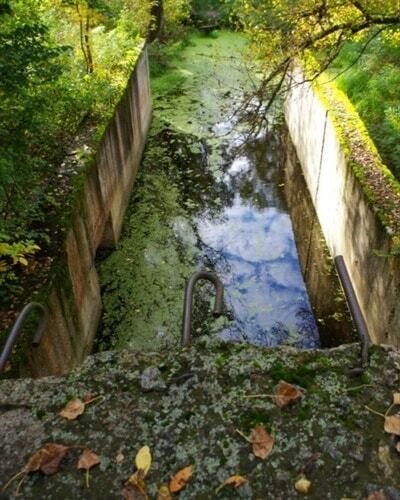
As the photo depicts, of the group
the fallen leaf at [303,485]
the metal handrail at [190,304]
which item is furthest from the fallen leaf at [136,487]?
the metal handrail at [190,304]

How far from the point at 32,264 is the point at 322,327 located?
509cm

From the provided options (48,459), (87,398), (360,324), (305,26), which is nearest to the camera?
(48,459)

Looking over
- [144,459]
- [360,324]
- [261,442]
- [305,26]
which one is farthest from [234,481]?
[305,26]

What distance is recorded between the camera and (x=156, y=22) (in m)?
19.4

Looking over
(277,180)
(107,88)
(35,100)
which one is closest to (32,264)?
(35,100)

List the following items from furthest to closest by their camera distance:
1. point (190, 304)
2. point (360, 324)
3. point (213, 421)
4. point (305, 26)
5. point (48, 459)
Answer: point (305, 26) < point (190, 304) < point (360, 324) < point (213, 421) < point (48, 459)

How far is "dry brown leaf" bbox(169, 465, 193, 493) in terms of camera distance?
5.71 ft

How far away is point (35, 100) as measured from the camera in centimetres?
538

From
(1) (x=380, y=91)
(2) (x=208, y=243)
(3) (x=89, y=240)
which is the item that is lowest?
(2) (x=208, y=243)

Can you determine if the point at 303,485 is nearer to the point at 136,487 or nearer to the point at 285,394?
the point at 285,394

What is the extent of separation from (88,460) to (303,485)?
828mm

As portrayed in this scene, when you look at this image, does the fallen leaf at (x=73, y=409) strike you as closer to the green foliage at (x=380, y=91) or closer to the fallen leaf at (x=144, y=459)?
the fallen leaf at (x=144, y=459)

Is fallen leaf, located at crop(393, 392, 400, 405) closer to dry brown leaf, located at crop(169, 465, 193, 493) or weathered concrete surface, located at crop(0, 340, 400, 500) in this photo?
weathered concrete surface, located at crop(0, 340, 400, 500)

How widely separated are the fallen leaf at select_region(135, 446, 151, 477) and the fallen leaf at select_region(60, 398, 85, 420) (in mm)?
334
